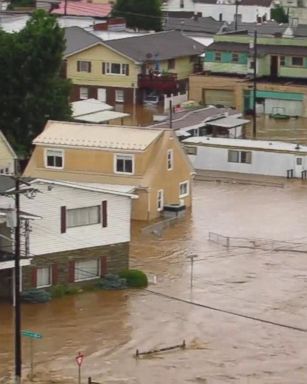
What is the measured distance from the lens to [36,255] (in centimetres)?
2456

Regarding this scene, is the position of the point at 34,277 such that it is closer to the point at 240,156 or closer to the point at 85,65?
the point at 240,156

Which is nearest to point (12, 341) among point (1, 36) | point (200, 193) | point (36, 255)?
point (36, 255)

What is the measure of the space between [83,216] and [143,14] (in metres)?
39.7

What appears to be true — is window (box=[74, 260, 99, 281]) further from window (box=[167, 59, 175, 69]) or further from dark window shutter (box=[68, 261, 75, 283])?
window (box=[167, 59, 175, 69])

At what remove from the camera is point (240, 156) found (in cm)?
3878

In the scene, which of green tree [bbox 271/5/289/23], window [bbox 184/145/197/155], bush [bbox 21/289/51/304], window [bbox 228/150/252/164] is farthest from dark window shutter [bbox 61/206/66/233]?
green tree [bbox 271/5/289/23]

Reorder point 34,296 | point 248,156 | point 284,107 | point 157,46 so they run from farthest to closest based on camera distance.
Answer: point 157,46, point 284,107, point 248,156, point 34,296

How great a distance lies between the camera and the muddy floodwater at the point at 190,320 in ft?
68.6

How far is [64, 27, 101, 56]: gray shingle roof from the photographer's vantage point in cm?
5125

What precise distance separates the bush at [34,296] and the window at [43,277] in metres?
Result: 0.28

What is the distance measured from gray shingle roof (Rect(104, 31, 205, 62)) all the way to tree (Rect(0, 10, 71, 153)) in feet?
43.1

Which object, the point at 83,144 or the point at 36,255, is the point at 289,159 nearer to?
the point at 83,144

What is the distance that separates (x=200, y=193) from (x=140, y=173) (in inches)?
148

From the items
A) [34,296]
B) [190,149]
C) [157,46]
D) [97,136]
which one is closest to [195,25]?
[157,46]
